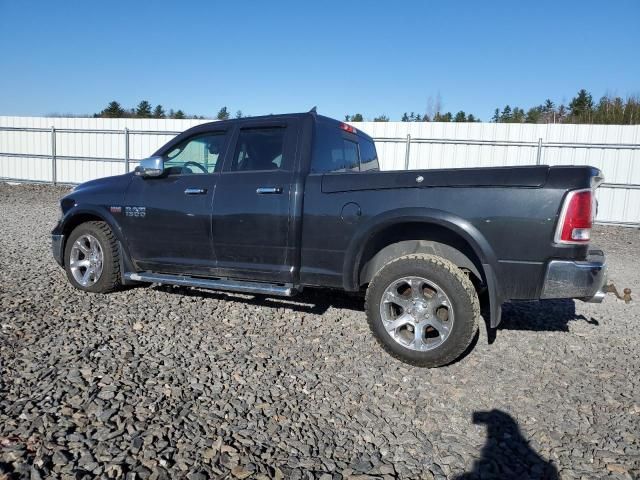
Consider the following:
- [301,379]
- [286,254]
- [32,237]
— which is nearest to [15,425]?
[301,379]

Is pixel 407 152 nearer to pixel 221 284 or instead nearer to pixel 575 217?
pixel 221 284

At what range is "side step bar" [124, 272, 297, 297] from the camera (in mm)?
4059

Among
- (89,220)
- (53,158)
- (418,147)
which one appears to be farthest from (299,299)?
(53,158)

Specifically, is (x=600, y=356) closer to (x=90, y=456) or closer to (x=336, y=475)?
(x=336, y=475)

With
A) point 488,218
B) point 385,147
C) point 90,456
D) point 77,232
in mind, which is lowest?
point 90,456

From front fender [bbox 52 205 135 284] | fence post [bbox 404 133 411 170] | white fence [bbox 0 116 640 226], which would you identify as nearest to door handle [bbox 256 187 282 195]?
front fender [bbox 52 205 135 284]

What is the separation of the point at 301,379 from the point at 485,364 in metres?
1.46

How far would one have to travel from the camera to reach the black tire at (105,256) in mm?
4910

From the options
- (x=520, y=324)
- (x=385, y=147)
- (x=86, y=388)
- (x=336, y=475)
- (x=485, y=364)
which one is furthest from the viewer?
(x=385, y=147)

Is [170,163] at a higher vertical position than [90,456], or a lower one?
higher

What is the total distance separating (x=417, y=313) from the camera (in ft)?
11.6

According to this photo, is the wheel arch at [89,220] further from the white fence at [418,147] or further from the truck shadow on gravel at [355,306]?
the white fence at [418,147]

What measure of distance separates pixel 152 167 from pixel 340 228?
2047 mm

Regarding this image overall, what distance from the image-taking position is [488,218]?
3.27m
